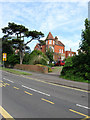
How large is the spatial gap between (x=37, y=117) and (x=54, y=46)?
42295mm

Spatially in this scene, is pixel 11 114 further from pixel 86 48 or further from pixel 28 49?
pixel 28 49

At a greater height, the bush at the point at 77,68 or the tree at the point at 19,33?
the tree at the point at 19,33

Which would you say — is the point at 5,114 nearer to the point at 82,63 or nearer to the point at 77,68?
the point at 77,68

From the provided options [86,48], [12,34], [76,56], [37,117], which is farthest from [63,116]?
[12,34]

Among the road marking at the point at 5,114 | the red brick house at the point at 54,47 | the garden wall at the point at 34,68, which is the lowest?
the road marking at the point at 5,114

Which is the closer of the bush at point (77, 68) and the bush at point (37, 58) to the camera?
the bush at point (77, 68)

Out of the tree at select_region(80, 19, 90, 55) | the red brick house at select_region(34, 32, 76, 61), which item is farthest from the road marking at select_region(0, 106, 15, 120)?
the red brick house at select_region(34, 32, 76, 61)

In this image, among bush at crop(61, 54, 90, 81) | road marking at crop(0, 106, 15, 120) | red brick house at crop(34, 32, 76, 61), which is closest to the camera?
road marking at crop(0, 106, 15, 120)

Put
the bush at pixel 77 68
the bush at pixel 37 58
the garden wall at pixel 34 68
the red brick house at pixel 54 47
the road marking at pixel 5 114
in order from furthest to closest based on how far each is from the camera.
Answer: the red brick house at pixel 54 47 < the bush at pixel 37 58 < the garden wall at pixel 34 68 < the bush at pixel 77 68 < the road marking at pixel 5 114

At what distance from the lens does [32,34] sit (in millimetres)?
30266

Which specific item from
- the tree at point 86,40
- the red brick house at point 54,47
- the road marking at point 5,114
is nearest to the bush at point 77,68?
the tree at point 86,40

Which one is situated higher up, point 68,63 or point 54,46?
point 54,46

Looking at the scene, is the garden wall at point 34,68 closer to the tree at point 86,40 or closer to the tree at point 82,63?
the tree at point 82,63

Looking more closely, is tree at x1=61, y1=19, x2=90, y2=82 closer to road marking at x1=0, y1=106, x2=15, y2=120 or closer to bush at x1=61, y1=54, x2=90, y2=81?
bush at x1=61, y1=54, x2=90, y2=81
